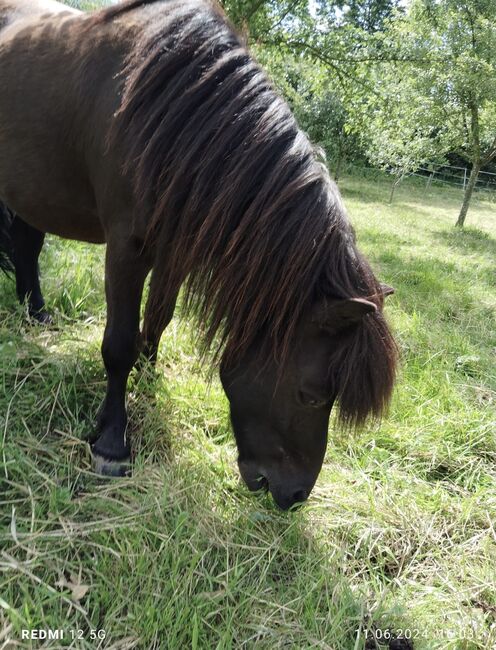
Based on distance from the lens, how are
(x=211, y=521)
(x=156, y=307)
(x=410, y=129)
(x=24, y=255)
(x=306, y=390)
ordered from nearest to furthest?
(x=306, y=390), (x=211, y=521), (x=156, y=307), (x=24, y=255), (x=410, y=129)

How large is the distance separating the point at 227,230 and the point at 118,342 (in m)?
0.69

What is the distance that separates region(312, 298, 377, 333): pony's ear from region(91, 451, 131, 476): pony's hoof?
972 millimetres

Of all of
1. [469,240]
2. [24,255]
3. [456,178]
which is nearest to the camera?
[24,255]

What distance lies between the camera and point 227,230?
1.48 metres

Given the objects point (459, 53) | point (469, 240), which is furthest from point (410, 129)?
point (469, 240)

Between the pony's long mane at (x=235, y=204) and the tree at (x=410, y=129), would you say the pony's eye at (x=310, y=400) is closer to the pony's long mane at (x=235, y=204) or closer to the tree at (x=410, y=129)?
the pony's long mane at (x=235, y=204)

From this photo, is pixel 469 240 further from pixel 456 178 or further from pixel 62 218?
pixel 456 178

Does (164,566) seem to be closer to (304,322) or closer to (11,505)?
(11,505)

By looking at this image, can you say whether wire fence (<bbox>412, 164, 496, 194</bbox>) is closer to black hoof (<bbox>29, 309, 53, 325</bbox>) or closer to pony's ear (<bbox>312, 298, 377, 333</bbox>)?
black hoof (<bbox>29, 309, 53, 325</bbox>)

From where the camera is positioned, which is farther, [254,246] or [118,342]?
[118,342]

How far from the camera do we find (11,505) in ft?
5.17

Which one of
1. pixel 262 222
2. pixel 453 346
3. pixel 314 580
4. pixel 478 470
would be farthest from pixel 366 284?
pixel 453 346

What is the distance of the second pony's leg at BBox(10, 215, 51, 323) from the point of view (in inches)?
108

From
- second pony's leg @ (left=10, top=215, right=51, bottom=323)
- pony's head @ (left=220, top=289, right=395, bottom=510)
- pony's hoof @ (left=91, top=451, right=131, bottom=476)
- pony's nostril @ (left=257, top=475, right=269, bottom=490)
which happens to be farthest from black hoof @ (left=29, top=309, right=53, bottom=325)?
pony's nostril @ (left=257, top=475, right=269, bottom=490)
